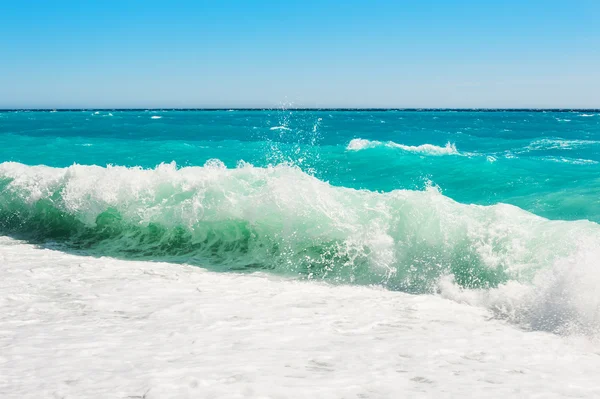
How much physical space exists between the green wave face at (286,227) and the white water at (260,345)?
103 cm

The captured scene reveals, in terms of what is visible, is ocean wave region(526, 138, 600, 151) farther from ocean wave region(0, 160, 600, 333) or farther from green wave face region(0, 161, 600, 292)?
green wave face region(0, 161, 600, 292)

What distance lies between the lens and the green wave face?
7.88 m

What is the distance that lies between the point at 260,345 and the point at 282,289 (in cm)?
224

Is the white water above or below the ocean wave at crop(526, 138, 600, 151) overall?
below

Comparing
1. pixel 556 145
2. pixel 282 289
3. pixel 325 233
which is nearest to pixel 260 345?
pixel 282 289

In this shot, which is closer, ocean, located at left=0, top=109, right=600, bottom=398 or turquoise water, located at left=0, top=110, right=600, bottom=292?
ocean, located at left=0, top=109, right=600, bottom=398

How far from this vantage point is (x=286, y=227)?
31.7 ft

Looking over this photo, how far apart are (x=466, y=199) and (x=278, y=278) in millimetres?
9559

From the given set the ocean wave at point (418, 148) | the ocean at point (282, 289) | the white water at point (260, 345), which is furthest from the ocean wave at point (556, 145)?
the white water at point (260, 345)

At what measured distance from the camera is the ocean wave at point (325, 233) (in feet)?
22.4

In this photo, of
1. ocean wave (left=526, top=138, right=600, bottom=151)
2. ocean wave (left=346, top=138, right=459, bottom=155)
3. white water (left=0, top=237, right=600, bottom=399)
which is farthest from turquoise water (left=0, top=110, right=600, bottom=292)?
ocean wave (left=526, top=138, right=600, bottom=151)

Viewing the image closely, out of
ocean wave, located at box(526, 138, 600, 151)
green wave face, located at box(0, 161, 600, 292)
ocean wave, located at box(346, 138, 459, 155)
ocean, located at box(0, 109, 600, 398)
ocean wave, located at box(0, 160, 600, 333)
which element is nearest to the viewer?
ocean, located at box(0, 109, 600, 398)

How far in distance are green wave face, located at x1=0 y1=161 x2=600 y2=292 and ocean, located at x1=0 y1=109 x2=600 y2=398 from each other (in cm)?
3

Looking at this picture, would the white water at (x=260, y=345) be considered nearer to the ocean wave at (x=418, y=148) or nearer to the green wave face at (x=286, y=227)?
the green wave face at (x=286, y=227)
